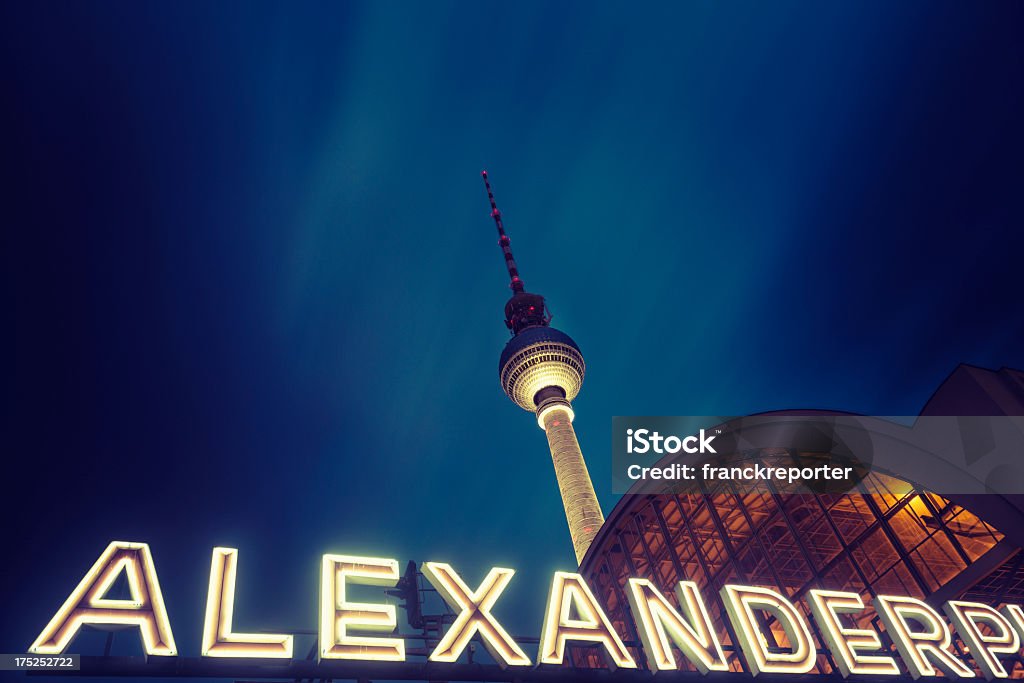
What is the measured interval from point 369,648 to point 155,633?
401 centimetres

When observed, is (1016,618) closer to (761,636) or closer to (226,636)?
(761,636)

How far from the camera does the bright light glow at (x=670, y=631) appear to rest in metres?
15.1

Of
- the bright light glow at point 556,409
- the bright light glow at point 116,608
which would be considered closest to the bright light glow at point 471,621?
the bright light glow at point 116,608

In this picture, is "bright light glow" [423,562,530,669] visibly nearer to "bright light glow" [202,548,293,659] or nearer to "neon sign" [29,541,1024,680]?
"neon sign" [29,541,1024,680]

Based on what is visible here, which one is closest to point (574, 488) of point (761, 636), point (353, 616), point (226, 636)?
point (761, 636)

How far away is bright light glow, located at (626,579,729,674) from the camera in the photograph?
15.1 metres

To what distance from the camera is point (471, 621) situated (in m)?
14.1

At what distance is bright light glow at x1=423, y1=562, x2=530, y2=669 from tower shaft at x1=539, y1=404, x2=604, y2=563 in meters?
39.6

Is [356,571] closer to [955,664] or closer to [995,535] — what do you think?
[955,664]

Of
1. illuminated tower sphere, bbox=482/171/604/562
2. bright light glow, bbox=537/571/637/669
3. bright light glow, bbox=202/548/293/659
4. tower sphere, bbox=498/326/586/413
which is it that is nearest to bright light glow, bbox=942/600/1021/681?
bright light glow, bbox=537/571/637/669

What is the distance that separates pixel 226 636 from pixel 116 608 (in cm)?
204

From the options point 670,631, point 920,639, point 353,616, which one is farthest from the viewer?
point 920,639
